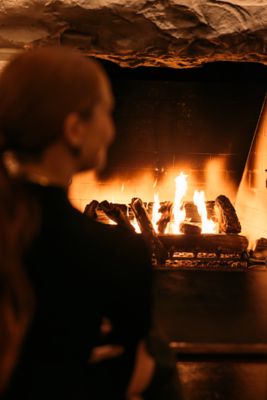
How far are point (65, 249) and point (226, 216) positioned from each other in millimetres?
2035

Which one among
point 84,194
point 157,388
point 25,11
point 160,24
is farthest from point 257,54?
point 157,388

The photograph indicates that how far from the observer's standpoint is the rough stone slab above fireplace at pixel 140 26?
1.86 meters

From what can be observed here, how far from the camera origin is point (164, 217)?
249cm

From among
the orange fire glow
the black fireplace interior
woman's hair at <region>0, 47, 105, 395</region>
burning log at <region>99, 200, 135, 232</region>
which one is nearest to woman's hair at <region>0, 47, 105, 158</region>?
woman's hair at <region>0, 47, 105, 395</region>

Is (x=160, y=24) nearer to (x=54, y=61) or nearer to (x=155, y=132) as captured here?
(x=155, y=132)

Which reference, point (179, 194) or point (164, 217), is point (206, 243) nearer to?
point (164, 217)

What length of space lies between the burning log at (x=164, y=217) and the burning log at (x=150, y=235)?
0.36 feet

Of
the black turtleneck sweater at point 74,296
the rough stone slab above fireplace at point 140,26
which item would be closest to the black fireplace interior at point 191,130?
the rough stone slab above fireplace at point 140,26

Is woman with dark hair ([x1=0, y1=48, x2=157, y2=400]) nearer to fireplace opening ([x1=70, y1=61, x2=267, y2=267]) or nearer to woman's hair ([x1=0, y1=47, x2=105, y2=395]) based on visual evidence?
woman's hair ([x1=0, y1=47, x2=105, y2=395])

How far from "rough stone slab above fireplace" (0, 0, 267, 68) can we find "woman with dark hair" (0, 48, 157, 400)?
141cm

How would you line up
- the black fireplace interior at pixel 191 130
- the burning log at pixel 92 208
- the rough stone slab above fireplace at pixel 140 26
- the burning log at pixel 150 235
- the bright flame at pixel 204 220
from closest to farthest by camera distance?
the rough stone slab above fireplace at pixel 140 26 < the black fireplace interior at pixel 191 130 < the burning log at pixel 150 235 < the burning log at pixel 92 208 < the bright flame at pixel 204 220

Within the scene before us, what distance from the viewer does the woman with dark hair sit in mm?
557

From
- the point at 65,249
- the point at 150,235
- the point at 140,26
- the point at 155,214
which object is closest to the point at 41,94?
the point at 65,249

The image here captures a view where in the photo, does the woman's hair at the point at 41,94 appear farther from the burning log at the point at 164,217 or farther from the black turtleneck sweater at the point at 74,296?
the burning log at the point at 164,217
